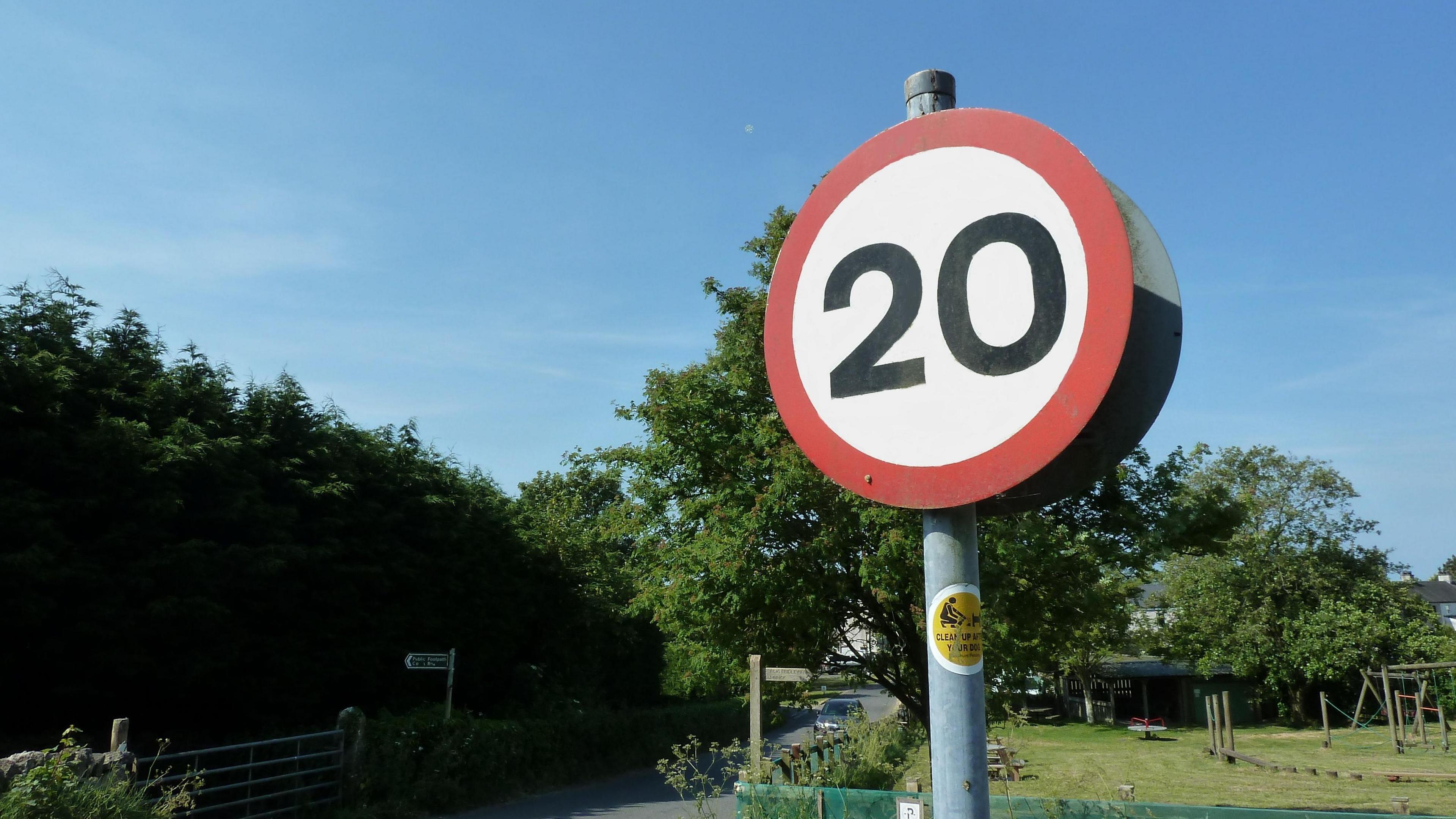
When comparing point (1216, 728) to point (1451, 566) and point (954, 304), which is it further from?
point (1451, 566)

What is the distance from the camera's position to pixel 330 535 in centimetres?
1565

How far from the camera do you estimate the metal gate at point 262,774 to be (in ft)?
33.4

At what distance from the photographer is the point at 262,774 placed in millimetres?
11562

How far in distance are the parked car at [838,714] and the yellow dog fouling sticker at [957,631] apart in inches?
694

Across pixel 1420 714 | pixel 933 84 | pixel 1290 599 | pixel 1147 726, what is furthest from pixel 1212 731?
pixel 933 84

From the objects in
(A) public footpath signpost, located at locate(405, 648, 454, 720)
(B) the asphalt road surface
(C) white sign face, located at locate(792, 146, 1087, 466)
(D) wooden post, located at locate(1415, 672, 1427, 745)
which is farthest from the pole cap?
(D) wooden post, located at locate(1415, 672, 1427, 745)

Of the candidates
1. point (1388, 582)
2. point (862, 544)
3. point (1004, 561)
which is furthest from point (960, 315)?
point (1388, 582)

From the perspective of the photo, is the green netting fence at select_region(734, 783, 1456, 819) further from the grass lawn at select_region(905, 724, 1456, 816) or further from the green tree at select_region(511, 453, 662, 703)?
the green tree at select_region(511, 453, 662, 703)

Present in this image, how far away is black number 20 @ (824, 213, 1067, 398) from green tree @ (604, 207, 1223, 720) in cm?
773

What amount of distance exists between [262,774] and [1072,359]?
12.7 metres

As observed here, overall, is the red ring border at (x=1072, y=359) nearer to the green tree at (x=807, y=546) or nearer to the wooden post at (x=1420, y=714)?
the green tree at (x=807, y=546)

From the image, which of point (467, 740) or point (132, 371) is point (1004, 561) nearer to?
point (467, 740)

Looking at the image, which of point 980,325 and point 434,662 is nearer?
point 980,325

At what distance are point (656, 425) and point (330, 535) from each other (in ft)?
23.1
